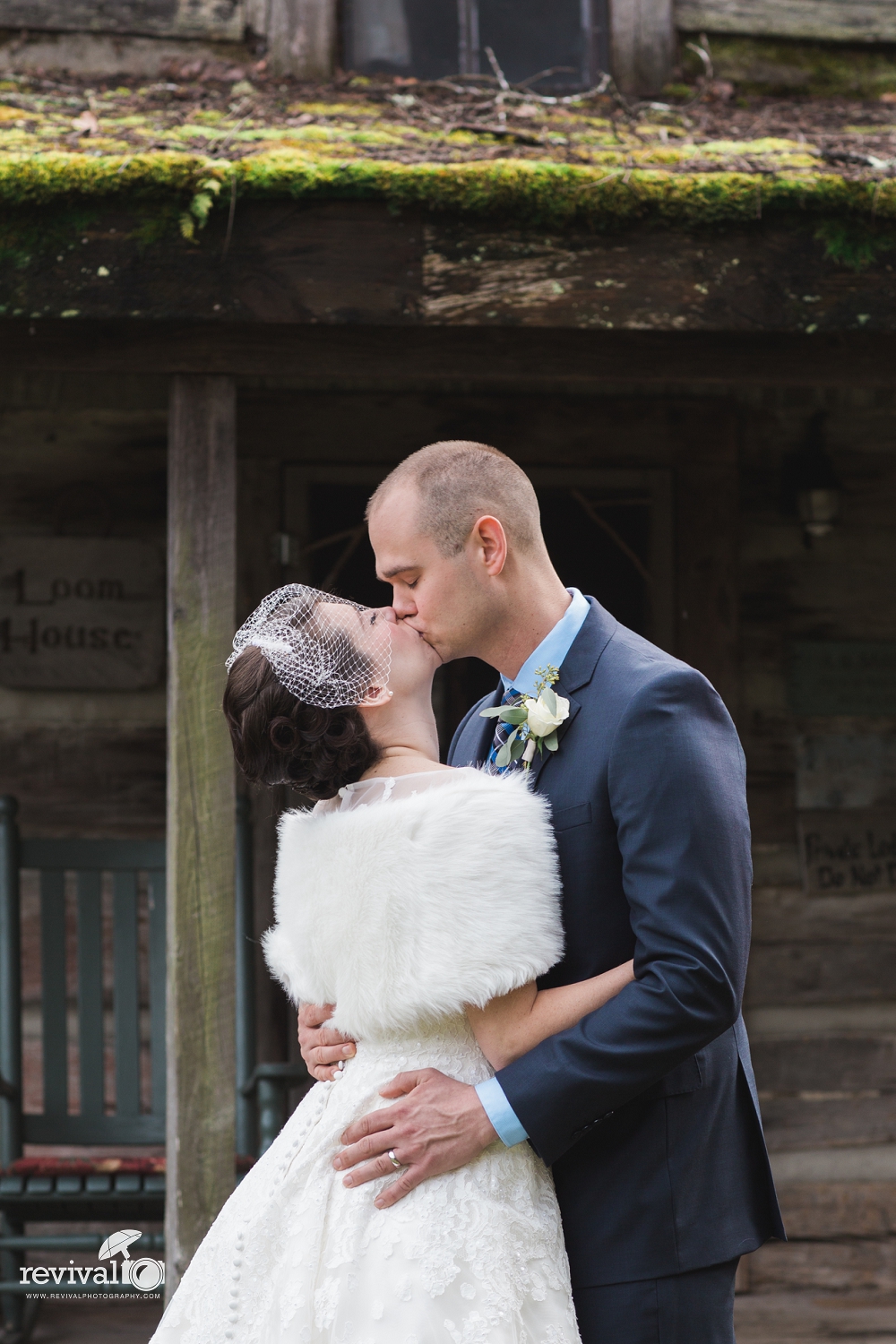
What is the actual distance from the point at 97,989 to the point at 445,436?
217 centimetres

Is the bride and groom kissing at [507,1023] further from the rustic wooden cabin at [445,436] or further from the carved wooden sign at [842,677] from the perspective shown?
the carved wooden sign at [842,677]

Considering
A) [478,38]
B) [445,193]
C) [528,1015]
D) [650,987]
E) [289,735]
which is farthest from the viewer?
[478,38]

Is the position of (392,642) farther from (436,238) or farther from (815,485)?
(815,485)

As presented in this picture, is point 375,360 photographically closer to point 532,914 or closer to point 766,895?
point 532,914

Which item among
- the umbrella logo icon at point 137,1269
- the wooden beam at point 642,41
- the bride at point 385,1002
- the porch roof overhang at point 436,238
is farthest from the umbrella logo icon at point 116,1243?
the wooden beam at point 642,41

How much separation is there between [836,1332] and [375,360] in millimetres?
3357

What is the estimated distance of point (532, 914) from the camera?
1.60 m

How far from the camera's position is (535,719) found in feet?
5.79

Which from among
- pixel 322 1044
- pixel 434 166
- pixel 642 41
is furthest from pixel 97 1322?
pixel 642 41

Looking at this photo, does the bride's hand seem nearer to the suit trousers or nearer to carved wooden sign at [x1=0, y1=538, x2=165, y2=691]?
the suit trousers

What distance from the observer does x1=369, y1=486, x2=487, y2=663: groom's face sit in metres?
1.88

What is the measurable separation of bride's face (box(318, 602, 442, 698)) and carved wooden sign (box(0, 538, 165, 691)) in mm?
2422

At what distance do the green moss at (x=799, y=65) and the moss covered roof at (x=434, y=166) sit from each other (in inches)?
32.6

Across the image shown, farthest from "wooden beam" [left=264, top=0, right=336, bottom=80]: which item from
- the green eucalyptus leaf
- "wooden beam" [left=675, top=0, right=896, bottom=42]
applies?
the green eucalyptus leaf
